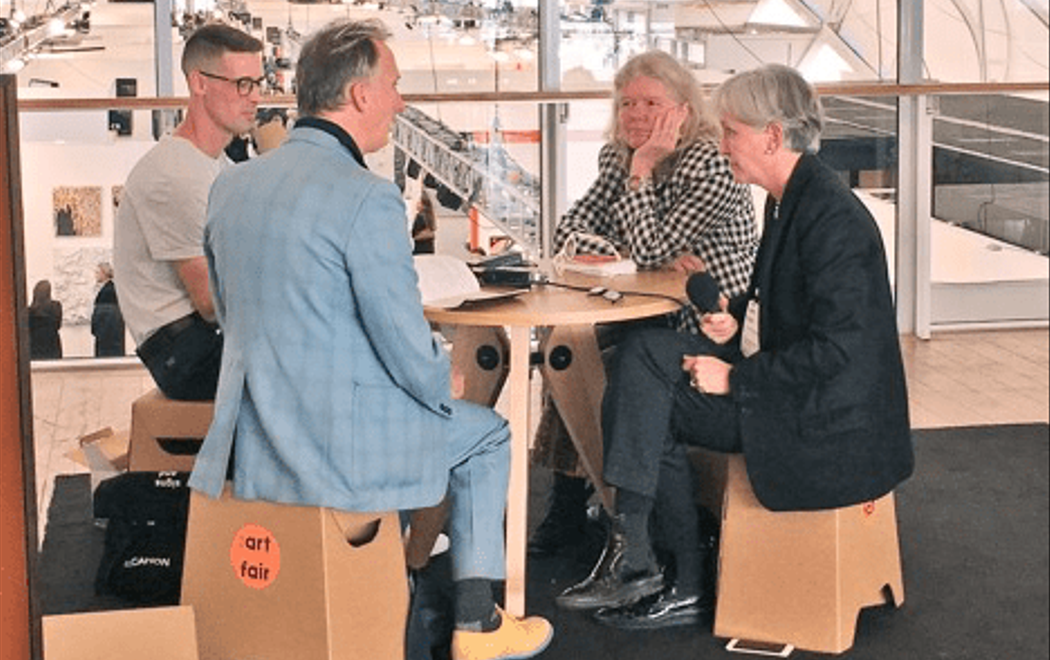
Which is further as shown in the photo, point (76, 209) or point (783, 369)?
point (76, 209)

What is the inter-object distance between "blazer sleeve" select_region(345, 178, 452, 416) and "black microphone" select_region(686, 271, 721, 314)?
60 cm

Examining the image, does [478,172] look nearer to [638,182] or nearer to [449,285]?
[638,182]

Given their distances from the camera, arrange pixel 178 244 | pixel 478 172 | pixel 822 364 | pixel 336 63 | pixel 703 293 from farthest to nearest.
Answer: pixel 478 172 → pixel 178 244 → pixel 703 293 → pixel 822 364 → pixel 336 63

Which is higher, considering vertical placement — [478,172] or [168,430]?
[478,172]

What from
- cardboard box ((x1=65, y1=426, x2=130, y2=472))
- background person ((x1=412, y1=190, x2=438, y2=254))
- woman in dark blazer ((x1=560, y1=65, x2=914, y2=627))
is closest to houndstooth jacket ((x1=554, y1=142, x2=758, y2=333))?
woman in dark blazer ((x1=560, y1=65, x2=914, y2=627))

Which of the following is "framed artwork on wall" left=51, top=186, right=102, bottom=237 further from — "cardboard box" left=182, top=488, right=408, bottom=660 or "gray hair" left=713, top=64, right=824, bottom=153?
"gray hair" left=713, top=64, right=824, bottom=153

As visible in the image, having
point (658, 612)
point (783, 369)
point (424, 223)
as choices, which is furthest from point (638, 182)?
point (424, 223)

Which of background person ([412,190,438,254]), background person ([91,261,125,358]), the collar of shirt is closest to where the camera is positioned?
the collar of shirt

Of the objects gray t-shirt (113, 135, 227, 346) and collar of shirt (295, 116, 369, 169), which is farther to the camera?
gray t-shirt (113, 135, 227, 346)

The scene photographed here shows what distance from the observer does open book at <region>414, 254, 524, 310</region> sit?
3.45 m

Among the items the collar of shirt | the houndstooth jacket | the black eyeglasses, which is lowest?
the houndstooth jacket

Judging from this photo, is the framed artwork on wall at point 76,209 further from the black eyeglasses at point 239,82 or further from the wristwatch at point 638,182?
the wristwatch at point 638,182

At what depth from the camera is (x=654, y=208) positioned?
3.86 meters

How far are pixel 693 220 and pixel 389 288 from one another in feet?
3.37
